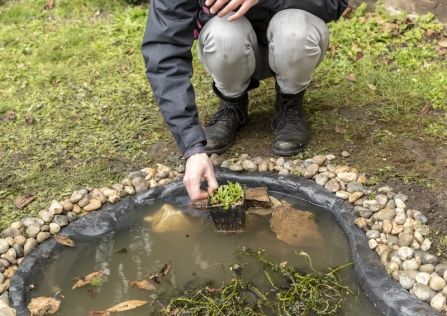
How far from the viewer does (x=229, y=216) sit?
2.67m

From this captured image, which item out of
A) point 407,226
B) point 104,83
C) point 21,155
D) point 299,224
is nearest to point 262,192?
point 299,224

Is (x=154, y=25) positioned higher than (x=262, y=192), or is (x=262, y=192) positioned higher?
(x=154, y=25)

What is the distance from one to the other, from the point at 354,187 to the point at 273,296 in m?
0.81

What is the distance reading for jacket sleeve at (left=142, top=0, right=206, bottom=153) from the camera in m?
2.60

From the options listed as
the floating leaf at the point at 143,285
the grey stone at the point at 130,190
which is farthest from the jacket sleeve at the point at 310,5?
the floating leaf at the point at 143,285

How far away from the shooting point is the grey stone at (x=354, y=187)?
2.86 meters

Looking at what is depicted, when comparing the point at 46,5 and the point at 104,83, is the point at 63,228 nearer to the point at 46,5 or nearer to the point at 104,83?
the point at 104,83

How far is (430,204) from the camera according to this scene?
269 cm

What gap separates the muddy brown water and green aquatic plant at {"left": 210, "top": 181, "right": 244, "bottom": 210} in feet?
0.72

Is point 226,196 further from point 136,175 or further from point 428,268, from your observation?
point 428,268

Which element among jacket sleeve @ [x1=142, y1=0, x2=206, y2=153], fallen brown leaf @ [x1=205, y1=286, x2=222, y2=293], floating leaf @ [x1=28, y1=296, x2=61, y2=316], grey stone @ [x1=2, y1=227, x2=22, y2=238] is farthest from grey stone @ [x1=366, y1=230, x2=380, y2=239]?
grey stone @ [x1=2, y1=227, x2=22, y2=238]

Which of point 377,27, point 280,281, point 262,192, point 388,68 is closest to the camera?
point 280,281

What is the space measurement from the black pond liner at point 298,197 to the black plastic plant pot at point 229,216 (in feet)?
1.19

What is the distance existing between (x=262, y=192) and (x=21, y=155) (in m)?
1.63
